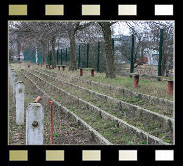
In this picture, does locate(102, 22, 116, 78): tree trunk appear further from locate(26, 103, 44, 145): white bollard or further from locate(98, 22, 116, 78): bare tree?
locate(26, 103, 44, 145): white bollard

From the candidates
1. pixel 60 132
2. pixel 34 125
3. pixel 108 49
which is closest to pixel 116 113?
pixel 60 132

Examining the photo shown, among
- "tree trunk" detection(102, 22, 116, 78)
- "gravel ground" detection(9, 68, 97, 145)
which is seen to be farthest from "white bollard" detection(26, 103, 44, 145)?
"tree trunk" detection(102, 22, 116, 78)

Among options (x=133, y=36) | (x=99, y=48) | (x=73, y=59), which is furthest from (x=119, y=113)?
(x=73, y=59)

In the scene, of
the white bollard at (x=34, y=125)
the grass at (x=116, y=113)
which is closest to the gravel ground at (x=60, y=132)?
the grass at (x=116, y=113)

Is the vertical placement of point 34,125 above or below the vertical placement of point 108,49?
below

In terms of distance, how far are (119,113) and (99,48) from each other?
11.7m

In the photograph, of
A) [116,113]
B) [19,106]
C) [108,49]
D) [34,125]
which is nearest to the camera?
[34,125]

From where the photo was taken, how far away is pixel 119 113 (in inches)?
300

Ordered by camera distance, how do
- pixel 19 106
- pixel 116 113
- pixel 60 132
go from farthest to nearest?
pixel 116 113 → pixel 19 106 → pixel 60 132

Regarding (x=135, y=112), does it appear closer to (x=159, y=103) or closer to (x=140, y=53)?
(x=159, y=103)

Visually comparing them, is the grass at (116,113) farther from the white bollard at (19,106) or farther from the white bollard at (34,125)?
the white bollard at (34,125)

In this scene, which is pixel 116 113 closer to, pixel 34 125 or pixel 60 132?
pixel 60 132

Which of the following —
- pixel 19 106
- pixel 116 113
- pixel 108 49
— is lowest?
pixel 116 113

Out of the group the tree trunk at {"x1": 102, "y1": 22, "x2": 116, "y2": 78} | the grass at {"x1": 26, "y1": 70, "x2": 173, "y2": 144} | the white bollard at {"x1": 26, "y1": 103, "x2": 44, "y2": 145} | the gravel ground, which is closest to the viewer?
the white bollard at {"x1": 26, "y1": 103, "x2": 44, "y2": 145}
